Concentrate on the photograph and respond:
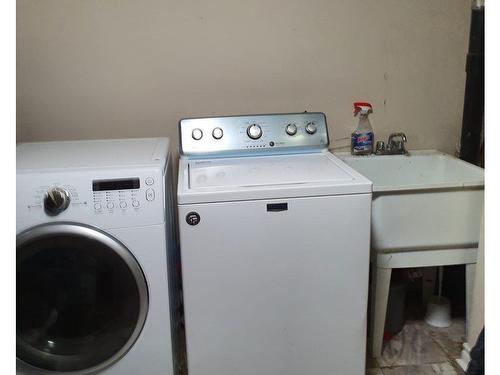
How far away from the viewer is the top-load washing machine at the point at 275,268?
57.5 inches

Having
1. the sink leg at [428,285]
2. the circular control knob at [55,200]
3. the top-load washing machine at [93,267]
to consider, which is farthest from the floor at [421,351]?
the circular control knob at [55,200]

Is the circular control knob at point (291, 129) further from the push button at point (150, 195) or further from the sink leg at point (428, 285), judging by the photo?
the sink leg at point (428, 285)

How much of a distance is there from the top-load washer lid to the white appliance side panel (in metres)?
0.03

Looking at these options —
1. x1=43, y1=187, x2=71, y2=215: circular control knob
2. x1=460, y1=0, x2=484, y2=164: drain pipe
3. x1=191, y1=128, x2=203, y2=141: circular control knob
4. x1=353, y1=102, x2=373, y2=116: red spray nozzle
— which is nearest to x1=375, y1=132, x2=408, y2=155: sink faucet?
x1=353, y1=102, x2=373, y2=116: red spray nozzle

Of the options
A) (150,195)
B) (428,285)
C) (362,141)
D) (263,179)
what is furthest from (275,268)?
(428,285)

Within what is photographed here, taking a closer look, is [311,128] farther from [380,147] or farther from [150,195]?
[150,195]

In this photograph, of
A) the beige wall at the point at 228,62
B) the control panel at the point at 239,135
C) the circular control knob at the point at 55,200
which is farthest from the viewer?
the beige wall at the point at 228,62

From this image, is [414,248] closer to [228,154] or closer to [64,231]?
[228,154]

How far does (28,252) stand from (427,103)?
1.90 m

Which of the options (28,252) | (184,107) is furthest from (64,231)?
(184,107)

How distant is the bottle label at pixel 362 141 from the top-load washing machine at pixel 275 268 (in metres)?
0.52

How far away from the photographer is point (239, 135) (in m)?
1.90

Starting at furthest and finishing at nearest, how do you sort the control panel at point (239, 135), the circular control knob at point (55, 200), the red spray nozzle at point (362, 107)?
the red spray nozzle at point (362, 107) < the control panel at point (239, 135) < the circular control knob at point (55, 200)

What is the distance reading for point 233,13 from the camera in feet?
6.71
